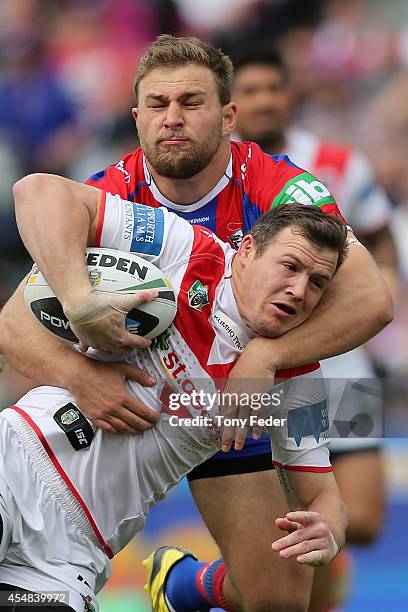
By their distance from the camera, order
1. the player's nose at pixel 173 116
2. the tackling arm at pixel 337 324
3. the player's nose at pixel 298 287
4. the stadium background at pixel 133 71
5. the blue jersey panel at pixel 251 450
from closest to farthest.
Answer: the player's nose at pixel 298 287 → the tackling arm at pixel 337 324 → the player's nose at pixel 173 116 → the blue jersey panel at pixel 251 450 → the stadium background at pixel 133 71

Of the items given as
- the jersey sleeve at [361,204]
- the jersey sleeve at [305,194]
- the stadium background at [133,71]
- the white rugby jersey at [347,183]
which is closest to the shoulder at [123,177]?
the jersey sleeve at [305,194]

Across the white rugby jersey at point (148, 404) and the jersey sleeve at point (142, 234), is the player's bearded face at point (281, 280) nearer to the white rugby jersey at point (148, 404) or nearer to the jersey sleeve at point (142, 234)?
the white rugby jersey at point (148, 404)

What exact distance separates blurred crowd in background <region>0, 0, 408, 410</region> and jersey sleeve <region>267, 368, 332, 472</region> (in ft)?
13.5

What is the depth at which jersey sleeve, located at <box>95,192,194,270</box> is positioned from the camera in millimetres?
3199

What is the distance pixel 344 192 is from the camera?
5781 mm

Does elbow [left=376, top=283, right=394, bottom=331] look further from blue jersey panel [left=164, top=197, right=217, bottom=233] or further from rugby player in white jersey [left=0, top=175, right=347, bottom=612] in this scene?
blue jersey panel [left=164, top=197, right=217, bottom=233]

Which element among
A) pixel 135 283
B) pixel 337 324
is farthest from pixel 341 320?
pixel 135 283

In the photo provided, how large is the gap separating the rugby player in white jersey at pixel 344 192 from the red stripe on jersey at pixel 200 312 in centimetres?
206

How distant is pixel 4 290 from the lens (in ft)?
23.8

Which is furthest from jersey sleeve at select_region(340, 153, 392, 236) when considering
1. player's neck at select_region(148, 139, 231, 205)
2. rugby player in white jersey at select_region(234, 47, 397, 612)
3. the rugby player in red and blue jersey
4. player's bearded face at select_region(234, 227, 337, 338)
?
player's bearded face at select_region(234, 227, 337, 338)

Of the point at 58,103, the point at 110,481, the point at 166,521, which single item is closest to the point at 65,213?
the point at 110,481

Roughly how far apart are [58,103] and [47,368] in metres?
4.59

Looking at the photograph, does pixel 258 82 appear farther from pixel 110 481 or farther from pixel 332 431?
pixel 110 481

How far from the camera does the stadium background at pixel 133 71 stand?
7586mm
